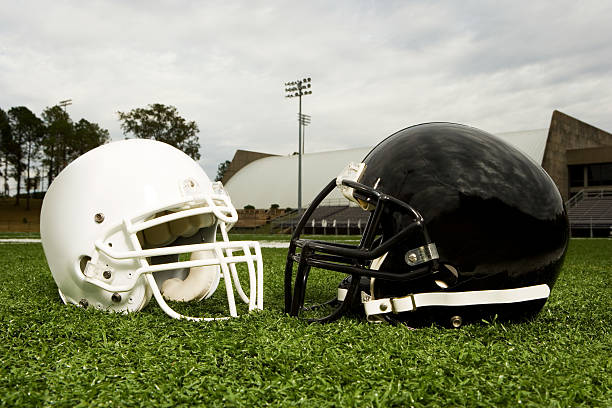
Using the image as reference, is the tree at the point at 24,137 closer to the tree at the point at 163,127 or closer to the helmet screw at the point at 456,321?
the tree at the point at 163,127

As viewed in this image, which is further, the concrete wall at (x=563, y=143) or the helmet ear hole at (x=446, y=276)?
the concrete wall at (x=563, y=143)

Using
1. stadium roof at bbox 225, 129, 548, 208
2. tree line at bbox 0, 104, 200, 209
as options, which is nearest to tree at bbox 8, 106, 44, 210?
tree line at bbox 0, 104, 200, 209

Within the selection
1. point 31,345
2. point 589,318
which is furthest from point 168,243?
point 589,318

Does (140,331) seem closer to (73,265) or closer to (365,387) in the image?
(73,265)

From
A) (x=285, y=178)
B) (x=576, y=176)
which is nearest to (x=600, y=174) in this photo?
(x=576, y=176)

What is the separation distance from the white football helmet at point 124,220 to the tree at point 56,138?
1736 inches

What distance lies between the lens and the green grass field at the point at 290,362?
1549 millimetres

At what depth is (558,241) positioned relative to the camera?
7.78ft

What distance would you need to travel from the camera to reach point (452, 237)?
2.22 metres

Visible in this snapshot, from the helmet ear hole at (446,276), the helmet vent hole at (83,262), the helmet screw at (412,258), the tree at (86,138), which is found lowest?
the helmet ear hole at (446,276)

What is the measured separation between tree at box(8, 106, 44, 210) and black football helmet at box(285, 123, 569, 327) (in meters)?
49.4

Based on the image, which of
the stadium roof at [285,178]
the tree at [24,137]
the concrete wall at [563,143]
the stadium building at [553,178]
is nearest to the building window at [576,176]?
the stadium building at [553,178]

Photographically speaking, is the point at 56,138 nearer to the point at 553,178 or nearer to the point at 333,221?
the point at 333,221

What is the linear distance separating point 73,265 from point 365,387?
65.0 inches
